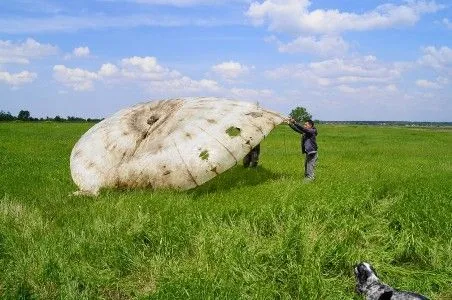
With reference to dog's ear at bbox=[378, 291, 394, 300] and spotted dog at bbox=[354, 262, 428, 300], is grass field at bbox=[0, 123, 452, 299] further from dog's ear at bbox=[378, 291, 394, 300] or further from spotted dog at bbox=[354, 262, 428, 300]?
dog's ear at bbox=[378, 291, 394, 300]

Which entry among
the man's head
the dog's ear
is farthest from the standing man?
the dog's ear

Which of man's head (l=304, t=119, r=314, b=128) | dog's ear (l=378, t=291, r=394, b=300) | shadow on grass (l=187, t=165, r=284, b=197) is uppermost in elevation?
man's head (l=304, t=119, r=314, b=128)

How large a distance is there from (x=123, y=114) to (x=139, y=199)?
14.4ft

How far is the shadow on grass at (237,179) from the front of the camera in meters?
11.7

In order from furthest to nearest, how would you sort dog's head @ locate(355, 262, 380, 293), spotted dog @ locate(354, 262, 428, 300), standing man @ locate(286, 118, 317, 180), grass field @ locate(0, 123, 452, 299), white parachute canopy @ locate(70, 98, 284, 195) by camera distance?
standing man @ locate(286, 118, 317, 180), white parachute canopy @ locate(70, 98, 284, 195), grass field @ locate(0, 123, 452, 299), dog's head @ locate(355, 262, 380, 293), spotted dog @ locate(354, 262, 428, 300)

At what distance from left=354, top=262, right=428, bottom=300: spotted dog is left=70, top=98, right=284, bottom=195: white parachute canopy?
4.95 metres

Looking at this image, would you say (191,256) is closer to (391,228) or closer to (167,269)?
(167,269)

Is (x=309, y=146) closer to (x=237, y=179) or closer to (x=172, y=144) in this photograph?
(x=237, y=179)

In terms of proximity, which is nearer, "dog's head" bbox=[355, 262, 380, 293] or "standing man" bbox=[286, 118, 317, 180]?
"dog's head" bbox=[355, 262, 380, 293]

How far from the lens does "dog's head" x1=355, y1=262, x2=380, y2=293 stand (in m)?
6.12

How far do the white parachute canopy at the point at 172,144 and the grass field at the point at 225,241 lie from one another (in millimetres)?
466

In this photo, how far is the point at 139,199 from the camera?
1017 centimetres

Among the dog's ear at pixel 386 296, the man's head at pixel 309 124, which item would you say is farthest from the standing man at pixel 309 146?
the dog's ear at pixel 386 296

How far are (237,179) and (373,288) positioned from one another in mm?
7219
